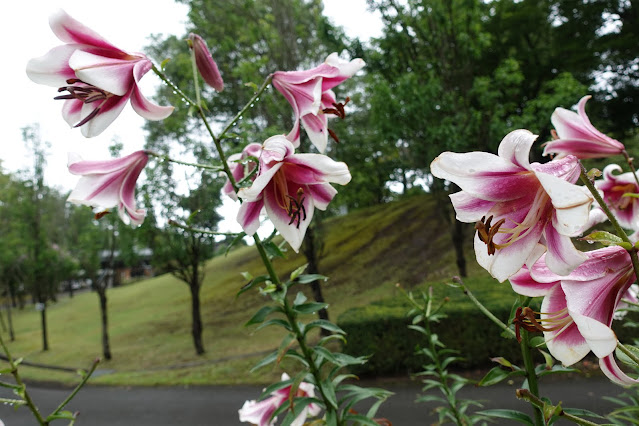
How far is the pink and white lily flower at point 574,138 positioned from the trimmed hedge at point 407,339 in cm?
496

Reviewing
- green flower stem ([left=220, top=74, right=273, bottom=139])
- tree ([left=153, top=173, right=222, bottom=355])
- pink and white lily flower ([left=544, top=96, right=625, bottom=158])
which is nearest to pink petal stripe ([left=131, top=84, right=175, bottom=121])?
green flower stem ([left=220, top=74, right=273, bottom=139])

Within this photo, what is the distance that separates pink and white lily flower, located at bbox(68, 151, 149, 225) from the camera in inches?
33.3

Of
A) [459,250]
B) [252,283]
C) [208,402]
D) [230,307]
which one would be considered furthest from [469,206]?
[230,307]

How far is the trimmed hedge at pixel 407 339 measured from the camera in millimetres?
5191

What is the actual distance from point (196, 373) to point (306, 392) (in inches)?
284

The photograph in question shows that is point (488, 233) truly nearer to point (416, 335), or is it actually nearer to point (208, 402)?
point (416, 335)

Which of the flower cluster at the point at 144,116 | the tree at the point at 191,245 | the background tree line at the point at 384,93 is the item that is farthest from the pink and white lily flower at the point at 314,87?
the tree at the point at 191,245

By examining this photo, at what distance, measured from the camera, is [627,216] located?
3.07 ft

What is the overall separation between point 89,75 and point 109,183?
0.27m

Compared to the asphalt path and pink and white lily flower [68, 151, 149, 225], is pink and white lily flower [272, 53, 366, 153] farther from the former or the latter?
the asphalt path

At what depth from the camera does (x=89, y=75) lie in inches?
26.6

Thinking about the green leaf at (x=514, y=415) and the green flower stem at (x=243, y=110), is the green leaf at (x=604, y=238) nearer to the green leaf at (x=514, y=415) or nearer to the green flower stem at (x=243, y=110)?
the green leaf at (x=514, y=415)

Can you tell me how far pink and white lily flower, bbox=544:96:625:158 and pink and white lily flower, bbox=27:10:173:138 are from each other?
0.65 metres

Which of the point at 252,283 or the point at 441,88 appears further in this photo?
the point at 441,88
